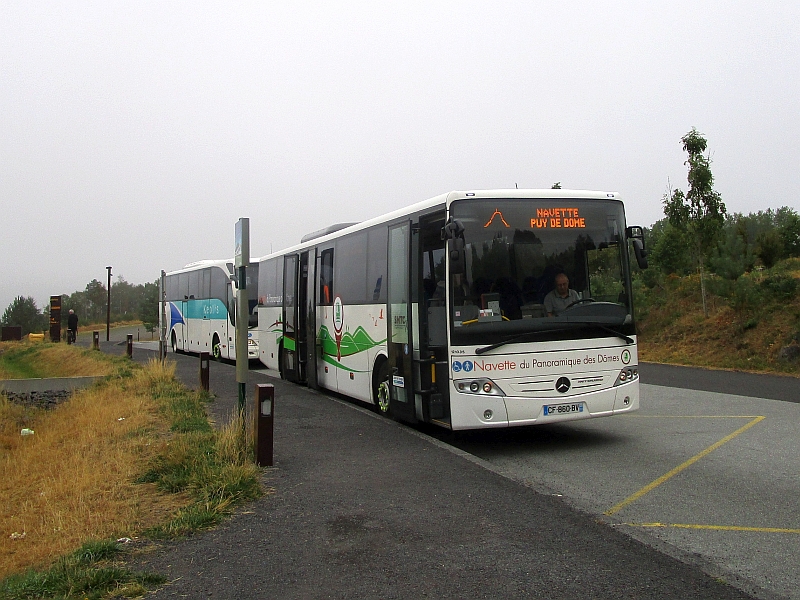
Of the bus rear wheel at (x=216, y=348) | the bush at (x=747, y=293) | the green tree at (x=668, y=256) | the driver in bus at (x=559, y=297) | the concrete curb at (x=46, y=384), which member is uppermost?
the green tree at (x=668, y=256)

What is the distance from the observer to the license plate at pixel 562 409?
926cm

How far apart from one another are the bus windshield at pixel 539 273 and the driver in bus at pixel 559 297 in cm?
1

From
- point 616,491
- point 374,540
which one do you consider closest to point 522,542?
point 374,540

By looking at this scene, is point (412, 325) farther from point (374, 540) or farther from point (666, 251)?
point (666, 251)

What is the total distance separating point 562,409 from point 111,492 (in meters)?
4.98

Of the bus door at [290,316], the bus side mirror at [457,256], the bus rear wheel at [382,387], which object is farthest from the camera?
the bus door at [290,316]

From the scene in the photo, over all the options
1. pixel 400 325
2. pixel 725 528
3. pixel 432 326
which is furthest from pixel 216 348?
pixel 725 528

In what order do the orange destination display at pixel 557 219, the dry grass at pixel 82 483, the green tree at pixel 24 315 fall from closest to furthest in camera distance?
the dry grass at pixel 82 483
the orange destination display at pixel 557 219
the green tree at pixel 24 315

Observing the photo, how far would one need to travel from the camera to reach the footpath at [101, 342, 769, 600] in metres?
4.88

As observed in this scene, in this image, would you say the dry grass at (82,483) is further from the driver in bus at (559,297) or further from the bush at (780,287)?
the bush at (780,287)

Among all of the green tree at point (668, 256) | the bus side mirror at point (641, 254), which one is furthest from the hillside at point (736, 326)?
the bus side mirror at point (641, 254)

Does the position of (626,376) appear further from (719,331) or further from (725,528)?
(719,331)

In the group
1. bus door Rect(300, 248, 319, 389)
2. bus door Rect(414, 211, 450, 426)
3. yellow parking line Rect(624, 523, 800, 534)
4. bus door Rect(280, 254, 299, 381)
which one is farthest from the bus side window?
yellow parking line Rect(624, 523, 800, 534)

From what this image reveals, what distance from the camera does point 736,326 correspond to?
871 inches
